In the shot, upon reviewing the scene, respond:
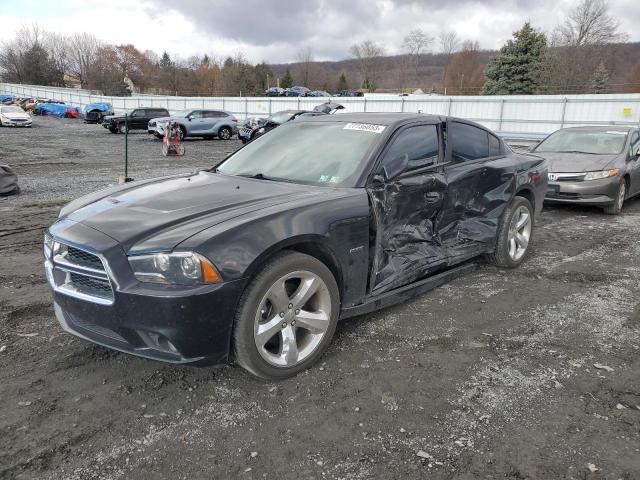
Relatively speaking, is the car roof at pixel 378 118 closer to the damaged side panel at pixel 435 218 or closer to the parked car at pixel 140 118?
the damaged side panel at pixel 435 218

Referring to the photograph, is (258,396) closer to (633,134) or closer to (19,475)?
(19,475)

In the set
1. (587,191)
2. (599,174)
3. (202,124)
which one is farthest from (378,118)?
(202,124)

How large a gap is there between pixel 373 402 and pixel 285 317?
712mm

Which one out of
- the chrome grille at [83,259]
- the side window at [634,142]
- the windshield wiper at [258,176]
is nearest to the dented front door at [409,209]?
the windshield wiper at [258,176]

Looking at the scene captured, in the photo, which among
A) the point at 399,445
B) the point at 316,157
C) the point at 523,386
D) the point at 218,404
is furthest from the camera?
the point at 316,157

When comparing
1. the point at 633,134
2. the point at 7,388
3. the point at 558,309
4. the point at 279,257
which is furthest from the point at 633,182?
the point at 7,388

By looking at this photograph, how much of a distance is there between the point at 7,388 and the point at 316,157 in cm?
256

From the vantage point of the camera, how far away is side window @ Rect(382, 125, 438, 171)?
12.6 ft

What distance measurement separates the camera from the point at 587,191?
7.93m

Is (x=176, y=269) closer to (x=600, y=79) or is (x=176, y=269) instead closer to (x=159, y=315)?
(x=159, y=315)

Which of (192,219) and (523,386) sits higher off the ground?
(192,219)

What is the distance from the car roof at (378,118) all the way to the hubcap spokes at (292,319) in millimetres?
1621

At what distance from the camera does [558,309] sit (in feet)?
14.0

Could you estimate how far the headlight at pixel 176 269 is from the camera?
8.48ft
